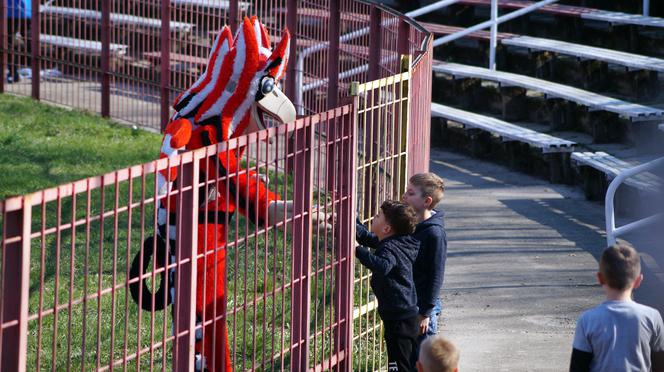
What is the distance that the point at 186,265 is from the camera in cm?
458

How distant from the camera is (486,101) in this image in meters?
12.8

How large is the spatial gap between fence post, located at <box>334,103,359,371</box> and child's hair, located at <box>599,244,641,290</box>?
4.96 feet

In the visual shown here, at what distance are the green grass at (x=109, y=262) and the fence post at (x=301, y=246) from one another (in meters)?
0.08

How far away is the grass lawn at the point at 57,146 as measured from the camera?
10.2 m

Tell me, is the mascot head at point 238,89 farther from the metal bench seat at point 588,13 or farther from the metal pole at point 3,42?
the metal pole at point 3,42

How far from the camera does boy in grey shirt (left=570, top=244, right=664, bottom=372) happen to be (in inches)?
179

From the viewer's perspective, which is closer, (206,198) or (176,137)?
(206,198)

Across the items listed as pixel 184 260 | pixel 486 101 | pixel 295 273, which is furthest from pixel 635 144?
pixel 184 260

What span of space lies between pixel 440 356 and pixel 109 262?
4.62 metres

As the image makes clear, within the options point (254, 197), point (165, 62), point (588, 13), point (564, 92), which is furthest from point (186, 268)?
point (588, 13)

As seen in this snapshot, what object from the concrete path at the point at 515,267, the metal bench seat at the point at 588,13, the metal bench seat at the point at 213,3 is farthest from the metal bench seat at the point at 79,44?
the metal bench seat at the point at 588,13

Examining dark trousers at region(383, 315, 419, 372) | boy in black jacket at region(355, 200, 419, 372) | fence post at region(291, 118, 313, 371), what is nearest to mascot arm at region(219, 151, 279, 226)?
fence post at region(291, 118, 313, 371)

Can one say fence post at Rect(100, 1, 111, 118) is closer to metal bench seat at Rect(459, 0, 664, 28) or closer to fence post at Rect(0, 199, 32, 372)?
metal bench seat at Rect(459, 0, 664, 28)

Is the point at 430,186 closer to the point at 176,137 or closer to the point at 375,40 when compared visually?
the point at 176,137
